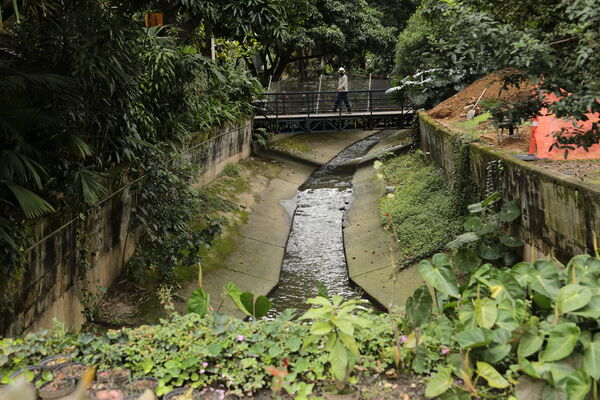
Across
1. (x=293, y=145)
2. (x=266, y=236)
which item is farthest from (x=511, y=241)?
(x=293, y=145)

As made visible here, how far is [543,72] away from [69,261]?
20.4 feet


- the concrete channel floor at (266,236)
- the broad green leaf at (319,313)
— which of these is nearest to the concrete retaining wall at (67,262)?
the concrete channel floor at (266,236)

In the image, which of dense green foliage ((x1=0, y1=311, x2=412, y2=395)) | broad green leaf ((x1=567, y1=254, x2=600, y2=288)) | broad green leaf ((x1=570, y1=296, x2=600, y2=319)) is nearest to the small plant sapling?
dense green foliage ((x1=0, y1=311, x2=412, y2=395))

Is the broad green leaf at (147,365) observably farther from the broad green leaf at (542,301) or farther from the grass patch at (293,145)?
the grass patch at (293,145)

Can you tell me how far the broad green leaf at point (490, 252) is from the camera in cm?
915

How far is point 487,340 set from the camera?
362cm

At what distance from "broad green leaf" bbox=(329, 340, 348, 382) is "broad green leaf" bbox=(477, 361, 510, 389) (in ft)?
2.61

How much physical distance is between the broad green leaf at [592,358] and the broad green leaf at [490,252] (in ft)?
18.9

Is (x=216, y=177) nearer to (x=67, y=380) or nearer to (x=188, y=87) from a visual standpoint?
(x=188, y=87)

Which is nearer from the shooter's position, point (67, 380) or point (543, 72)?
point (67, 380)

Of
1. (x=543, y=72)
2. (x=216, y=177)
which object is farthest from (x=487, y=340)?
(x=216, y=177)

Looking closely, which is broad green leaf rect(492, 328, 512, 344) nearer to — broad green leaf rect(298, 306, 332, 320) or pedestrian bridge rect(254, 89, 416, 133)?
broad green leaf rect(298, 306, 332, 320)

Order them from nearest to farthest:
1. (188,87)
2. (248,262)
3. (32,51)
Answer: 1. (32,51)
2. (188,87)
3. (248,262)

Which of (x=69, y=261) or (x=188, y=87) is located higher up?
(x=188, y=87)
